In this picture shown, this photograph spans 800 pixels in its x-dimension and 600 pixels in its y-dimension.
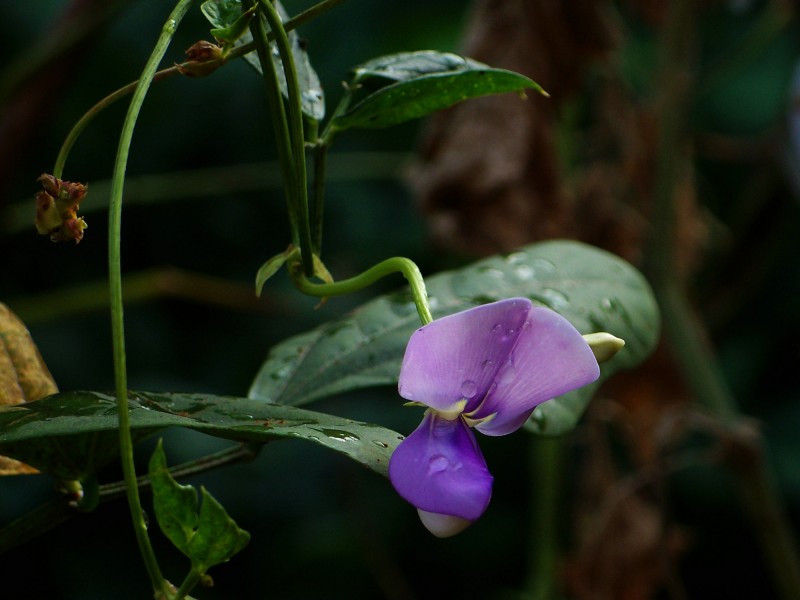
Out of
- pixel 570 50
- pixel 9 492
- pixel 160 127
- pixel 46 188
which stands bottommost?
pixel 9 492

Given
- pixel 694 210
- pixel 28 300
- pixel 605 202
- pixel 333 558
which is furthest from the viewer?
pixel 333 558

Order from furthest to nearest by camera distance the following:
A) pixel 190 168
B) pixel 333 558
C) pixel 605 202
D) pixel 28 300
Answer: pixel 190 168
pixel 333 558
pixel 605 202
pixel 28 300

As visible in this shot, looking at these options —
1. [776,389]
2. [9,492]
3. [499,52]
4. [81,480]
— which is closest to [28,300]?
[9,492]

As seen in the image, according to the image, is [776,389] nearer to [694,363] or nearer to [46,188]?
[694,363]

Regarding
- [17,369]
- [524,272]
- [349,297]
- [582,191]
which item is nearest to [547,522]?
[582,191]

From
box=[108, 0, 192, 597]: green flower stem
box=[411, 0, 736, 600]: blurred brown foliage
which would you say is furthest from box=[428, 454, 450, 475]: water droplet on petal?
box=[411, 0, 736, 600]: blurred brown foliage

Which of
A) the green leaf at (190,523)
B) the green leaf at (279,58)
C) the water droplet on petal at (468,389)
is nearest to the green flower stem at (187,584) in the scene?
the green leaf at (190,523)
